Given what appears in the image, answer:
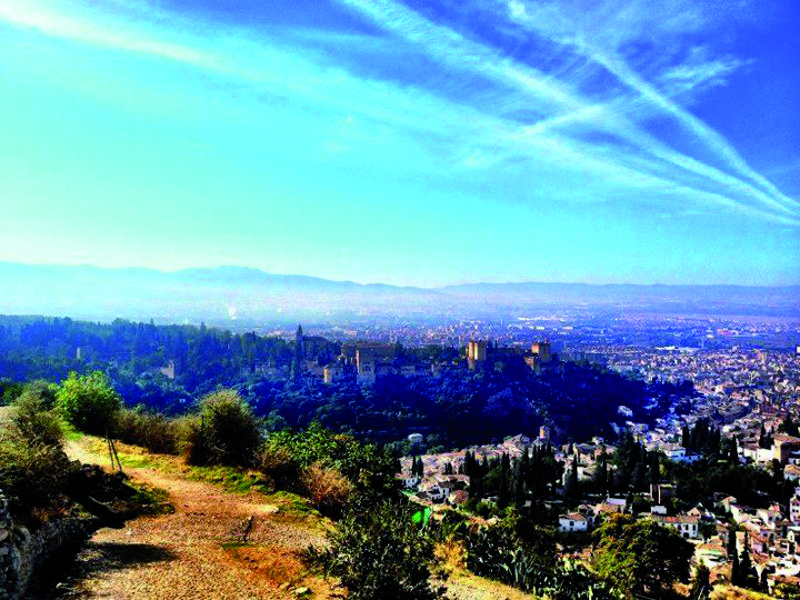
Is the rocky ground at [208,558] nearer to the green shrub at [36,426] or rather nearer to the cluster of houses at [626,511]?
the green shrub at [36,426]

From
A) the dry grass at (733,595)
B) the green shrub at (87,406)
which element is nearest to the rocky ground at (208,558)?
the green shrub at (87,406)

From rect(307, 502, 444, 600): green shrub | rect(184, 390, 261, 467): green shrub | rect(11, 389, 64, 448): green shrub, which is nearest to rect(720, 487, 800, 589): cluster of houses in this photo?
rect(184, 390, 261, 467): green shrub

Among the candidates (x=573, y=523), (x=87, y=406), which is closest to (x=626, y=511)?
(x=573, y=523)

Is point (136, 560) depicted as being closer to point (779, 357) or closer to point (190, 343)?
point (190, 343)

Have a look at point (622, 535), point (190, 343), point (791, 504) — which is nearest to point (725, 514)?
point (791, 504)

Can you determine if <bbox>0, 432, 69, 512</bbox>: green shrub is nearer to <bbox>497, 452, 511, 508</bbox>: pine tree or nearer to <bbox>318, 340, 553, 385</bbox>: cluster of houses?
<bbox>497, 452, 511, 508</bbox>: pine tree

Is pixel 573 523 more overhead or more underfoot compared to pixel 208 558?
more underfoot

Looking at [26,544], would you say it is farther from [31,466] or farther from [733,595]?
[733,595]
